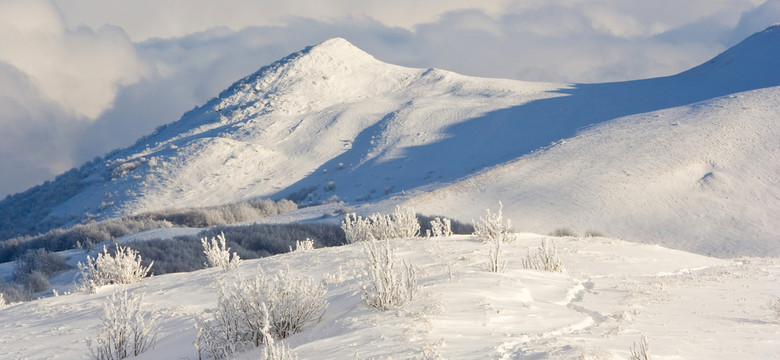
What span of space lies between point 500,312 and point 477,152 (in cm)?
2501

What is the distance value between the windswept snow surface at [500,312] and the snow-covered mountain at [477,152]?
306 inches

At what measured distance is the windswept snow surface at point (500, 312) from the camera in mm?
4016

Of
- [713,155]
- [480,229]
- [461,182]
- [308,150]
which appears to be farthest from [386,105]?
[480,229]

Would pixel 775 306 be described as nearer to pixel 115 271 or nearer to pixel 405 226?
pixel 405 226

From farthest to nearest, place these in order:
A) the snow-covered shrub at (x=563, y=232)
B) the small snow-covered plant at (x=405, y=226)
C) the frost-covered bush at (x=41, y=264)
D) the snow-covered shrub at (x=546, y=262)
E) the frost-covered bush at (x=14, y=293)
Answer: the snow-covered shrub at (x=563, y=232) < the frost-covered bush at (x=41, y=264) < the small snow-covered plant at (x=405, y=226) < the frost-covered bush at (x=14, y=293) < the snow-covered shrub at (x=546, y=262)

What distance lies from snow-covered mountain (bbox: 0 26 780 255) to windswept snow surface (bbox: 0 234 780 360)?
778cm

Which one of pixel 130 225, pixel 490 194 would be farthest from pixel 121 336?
pixel 130 225

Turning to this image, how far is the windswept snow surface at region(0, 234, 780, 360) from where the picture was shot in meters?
4.02

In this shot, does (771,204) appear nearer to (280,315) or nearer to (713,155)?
(713,155)

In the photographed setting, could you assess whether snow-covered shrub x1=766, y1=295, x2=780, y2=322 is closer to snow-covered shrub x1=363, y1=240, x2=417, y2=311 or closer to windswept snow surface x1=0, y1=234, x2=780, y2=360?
windswept snow surface x1=0, y1=234, x2=780, y2=360

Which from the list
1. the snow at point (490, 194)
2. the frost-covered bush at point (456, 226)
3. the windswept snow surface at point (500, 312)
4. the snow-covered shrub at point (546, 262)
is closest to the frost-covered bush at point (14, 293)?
the snow at point (490, 194)

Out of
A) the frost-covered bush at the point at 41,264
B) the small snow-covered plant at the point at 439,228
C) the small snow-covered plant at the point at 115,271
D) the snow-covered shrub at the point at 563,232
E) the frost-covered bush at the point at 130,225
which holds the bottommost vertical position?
the snow-covered shrub at the point at 563,232

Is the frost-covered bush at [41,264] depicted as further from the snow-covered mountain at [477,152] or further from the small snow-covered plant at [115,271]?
the snow-covered mountain at [477,152]

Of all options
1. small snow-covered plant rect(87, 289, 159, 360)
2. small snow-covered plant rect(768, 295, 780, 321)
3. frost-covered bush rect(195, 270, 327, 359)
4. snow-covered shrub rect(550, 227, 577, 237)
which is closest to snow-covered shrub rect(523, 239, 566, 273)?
small snow-covered plant rect(768, 295, 780, 321)
